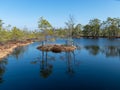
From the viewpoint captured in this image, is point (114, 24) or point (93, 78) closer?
point (93, 78)

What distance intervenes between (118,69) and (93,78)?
18.5ft

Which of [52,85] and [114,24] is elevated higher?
[114,24]

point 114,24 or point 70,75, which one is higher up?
point 114,24

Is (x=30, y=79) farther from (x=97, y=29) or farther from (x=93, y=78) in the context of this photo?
(x=97, y=29)

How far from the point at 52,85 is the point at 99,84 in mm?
4319

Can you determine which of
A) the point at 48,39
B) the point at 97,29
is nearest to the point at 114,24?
the point at 97,29

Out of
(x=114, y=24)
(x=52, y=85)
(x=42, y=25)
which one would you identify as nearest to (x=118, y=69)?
(x=52, y=85)

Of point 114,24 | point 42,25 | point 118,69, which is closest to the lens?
point 118,69

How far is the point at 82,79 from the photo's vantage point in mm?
17859

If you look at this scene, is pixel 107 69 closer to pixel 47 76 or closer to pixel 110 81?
pixel 110 81

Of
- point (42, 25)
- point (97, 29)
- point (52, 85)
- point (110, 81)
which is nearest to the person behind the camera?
point (52, 85)

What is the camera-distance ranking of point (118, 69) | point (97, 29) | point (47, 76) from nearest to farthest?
point (47, 76)
point (118, 69)
point (97, 29)

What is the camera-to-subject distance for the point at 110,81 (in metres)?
17.2

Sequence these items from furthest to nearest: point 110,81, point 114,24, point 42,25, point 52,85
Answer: point 114,24
point 42,25
point 110,81
point 52,85
